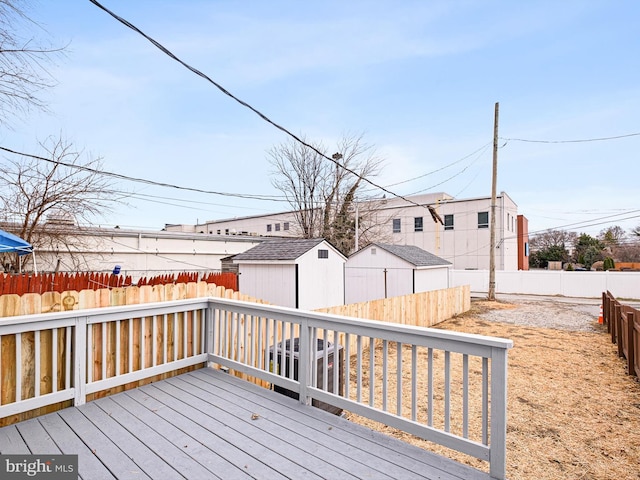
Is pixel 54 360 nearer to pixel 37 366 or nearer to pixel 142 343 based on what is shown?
pixel 37 366

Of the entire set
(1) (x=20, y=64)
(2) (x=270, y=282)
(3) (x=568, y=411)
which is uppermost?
(1) (x=20, y=64)

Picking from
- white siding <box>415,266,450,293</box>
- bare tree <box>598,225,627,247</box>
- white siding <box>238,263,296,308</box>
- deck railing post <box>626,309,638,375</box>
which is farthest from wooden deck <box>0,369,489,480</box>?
bare tree <box>598,225,627,247</box>

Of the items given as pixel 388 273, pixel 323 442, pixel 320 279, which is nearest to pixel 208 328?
pixel 323 442

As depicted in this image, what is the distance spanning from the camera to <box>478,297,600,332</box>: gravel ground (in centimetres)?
1053

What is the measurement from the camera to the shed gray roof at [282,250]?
396 inches

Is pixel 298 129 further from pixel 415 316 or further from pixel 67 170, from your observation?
pixel 415 316

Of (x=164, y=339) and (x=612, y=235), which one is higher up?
(x=612, y=235)

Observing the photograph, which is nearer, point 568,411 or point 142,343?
point 142,343

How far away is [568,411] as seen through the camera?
4574 mm

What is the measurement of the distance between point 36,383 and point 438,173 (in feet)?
54.8

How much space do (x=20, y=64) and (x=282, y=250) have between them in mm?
7072

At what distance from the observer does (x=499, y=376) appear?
75.2 inches

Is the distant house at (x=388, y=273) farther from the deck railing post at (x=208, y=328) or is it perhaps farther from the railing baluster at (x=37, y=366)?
the railing baluster at (x=37, y=366)

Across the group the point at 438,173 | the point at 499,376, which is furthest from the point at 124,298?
the point at 438,173
